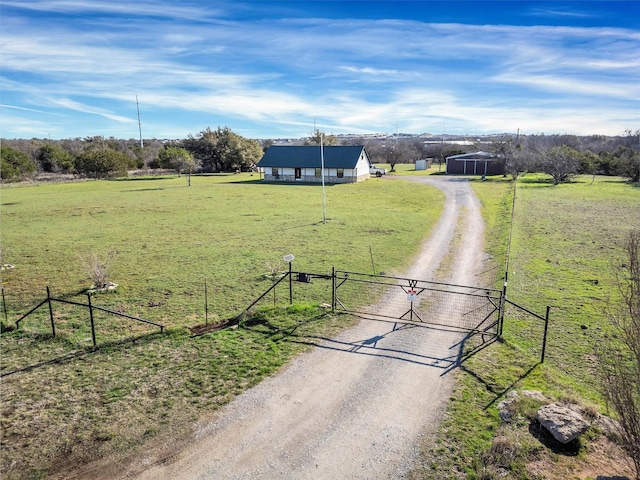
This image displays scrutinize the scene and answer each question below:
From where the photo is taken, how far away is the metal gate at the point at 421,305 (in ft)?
42.5

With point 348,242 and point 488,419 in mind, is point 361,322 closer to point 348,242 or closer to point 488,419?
point 488,419

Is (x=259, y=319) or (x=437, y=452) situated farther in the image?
(x=259, y=319)

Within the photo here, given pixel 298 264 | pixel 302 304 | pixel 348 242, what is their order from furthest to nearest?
pixel 348 242
pixel 298 264
pixel 302 304

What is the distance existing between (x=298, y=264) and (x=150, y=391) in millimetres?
10681

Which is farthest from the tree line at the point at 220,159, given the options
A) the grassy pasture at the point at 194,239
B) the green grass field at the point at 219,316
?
the green grass field at the point at 219,316

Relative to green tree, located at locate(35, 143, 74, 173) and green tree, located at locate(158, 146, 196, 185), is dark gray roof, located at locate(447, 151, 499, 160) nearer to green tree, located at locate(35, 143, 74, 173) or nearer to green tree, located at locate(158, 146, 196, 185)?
green tree, located at locate(158, 146, 196, 185)

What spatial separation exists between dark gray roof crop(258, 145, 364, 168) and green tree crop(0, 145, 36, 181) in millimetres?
38077

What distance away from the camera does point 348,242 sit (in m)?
23.8

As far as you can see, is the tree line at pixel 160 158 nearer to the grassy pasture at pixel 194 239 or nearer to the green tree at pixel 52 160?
the green tree at pixel 52 160

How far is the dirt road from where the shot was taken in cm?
734

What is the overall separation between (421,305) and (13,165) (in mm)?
74147

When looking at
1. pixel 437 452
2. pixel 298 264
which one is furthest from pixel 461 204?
pixel 437 452

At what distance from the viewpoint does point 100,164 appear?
69.6m

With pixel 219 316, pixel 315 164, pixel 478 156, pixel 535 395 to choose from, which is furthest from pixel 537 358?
pixel 478 156
